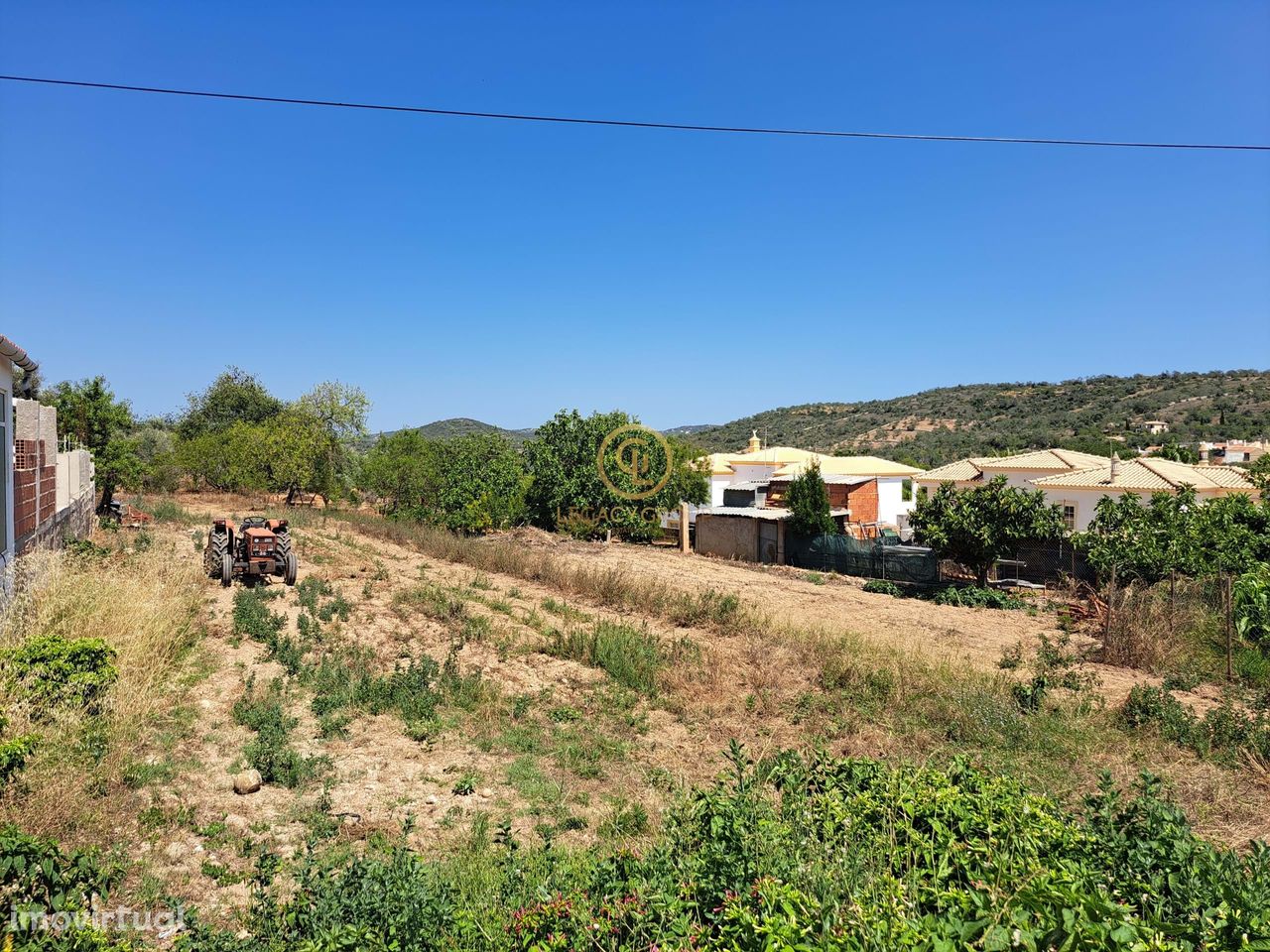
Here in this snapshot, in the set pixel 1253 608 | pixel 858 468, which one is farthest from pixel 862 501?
pixel 1253 608

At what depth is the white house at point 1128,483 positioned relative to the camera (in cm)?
2194

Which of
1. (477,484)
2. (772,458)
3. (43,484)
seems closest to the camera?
(43,484)

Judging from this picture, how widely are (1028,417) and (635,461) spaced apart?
159 ft

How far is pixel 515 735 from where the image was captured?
7.41m

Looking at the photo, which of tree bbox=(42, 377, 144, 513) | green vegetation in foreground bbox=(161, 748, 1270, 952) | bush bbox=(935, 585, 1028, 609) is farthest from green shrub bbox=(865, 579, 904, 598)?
tree bbox=(42, 377, 144, 513)

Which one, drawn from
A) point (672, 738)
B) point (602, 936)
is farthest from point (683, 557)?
point (602, 936)

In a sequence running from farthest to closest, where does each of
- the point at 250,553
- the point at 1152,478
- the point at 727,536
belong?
the point at 727,536 → the point at 1152,478 → the point at 250,553

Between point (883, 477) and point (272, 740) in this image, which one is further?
point (883, 477)

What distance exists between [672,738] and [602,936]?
4705 mm

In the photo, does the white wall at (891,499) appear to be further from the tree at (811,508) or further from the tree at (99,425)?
the tree at (99,425)

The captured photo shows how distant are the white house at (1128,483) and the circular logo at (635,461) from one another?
14.2m

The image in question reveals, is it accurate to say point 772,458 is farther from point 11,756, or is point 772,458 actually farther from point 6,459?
point 11,756

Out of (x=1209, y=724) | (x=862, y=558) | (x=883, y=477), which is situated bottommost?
(x=1209, y=724)

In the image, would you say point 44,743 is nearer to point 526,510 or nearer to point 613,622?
point 613,622
